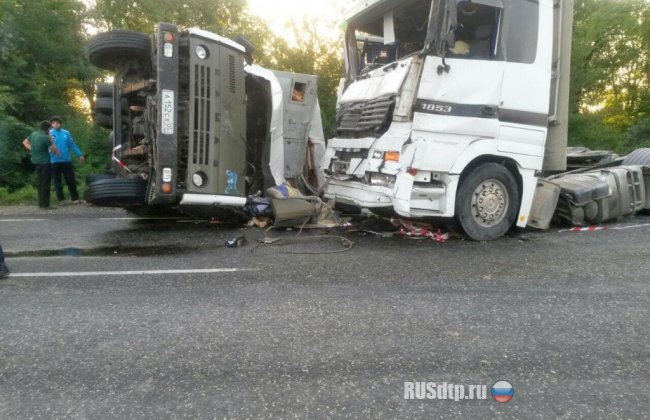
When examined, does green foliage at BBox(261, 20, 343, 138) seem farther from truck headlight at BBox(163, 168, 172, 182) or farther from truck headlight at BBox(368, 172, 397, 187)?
truck headlight at BBox(163, 168, 172, 182)

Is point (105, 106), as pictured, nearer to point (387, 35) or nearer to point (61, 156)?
point (61, 156)

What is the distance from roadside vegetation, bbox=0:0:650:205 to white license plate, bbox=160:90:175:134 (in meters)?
6.29

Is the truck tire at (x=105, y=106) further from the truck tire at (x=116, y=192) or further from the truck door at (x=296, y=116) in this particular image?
the truck door at (x=296, y=116)

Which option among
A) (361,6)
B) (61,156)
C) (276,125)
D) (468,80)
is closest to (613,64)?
(361,6)

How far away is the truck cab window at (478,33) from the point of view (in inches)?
191

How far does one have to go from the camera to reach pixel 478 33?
4.99 m

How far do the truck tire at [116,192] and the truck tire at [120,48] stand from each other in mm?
1528

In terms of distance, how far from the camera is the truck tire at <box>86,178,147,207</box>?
5117mm

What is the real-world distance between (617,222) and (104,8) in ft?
64.2

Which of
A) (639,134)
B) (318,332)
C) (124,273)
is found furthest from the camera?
(639,134)

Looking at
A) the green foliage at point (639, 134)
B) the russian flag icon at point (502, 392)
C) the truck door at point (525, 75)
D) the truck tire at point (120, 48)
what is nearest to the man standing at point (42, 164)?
the truck tire at point (120, 48)

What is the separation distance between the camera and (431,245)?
16.4 ft

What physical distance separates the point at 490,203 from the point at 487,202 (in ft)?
0.16

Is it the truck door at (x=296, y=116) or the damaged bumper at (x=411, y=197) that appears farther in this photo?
the truck door at (x=296, y=116)
